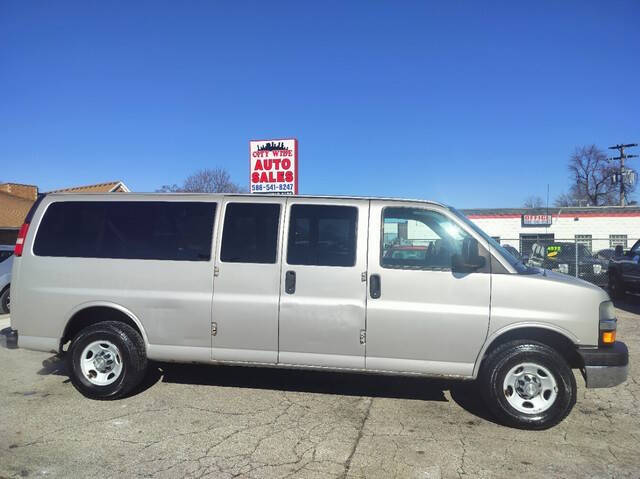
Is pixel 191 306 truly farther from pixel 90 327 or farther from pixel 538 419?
pixel 538 419

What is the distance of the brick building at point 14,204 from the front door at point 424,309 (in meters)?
23.4

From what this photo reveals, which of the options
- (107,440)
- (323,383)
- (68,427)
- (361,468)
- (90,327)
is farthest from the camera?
(323,383)

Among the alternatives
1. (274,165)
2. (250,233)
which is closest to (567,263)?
(274,165)

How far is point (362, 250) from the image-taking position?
4453 mm

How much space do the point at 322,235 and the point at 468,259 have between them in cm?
139

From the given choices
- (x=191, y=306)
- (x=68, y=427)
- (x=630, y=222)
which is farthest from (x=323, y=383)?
(x=630, y=222)

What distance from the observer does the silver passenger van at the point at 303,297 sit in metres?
4.20

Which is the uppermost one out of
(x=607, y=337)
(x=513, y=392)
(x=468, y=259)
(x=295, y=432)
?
(x=468, y=259)

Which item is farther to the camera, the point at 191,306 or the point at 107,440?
the point at 191,306

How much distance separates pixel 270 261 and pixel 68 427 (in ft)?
7.58

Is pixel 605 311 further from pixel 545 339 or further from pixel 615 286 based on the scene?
pixel 615 286

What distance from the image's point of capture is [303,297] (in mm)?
4453

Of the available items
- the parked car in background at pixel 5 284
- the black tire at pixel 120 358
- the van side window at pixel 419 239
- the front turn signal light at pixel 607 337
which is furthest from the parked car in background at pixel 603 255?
the parked car in background at pixel 5 284

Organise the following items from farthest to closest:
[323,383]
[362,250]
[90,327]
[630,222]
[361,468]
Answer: [630,222] → [323,383] → [90,327] → [362,250] → [361,468]
